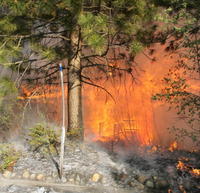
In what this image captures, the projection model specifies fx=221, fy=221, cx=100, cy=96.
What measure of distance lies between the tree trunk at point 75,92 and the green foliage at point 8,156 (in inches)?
70.5

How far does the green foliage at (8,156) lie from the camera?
5957mm

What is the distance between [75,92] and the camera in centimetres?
746

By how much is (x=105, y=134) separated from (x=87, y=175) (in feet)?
17.7

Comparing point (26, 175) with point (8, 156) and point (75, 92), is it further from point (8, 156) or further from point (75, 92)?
point (75, 92)

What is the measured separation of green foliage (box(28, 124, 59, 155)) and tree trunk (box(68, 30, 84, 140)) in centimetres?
72

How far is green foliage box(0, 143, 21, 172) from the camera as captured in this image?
19.5 feet


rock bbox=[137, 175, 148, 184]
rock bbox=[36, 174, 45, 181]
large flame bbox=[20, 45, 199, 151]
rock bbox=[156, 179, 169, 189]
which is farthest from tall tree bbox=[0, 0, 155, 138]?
rock bbox=[156, 179, 169, 189]

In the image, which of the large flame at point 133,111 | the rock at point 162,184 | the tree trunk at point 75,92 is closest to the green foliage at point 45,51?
the tree trunk at point 75,92

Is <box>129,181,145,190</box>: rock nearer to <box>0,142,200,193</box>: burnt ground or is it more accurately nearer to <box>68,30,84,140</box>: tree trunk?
<box>0,142,200,193</box>: burnt ground

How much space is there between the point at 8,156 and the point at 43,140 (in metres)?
1.06

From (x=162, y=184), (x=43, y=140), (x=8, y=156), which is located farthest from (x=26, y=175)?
(x=162, y=184)

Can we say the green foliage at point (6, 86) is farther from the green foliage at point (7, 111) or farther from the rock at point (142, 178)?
the rock at point (142, 178)

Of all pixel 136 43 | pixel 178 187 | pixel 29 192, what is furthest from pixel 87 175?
pixel 136 43

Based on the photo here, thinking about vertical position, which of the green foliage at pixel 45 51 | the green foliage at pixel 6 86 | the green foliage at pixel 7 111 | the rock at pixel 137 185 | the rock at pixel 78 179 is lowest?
the rock at pixel 137 185
